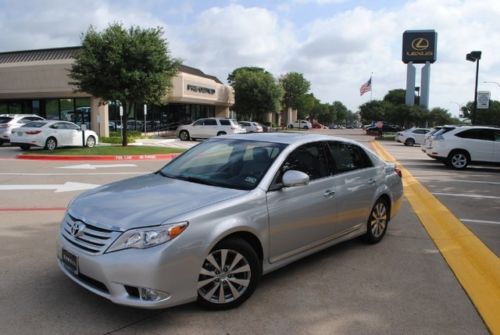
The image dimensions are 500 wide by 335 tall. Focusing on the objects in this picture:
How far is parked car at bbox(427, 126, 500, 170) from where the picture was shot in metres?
16.8

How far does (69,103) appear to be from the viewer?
3422 centimetres

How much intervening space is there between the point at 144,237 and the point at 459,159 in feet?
51.3

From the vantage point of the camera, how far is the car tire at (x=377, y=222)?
632 centimetres

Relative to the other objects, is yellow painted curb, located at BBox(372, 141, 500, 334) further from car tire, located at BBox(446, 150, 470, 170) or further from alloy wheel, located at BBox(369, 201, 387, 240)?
car tire, located at BBox(446, 150, 470, 170)

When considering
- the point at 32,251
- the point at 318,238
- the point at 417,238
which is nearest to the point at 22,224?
the point at 32,251

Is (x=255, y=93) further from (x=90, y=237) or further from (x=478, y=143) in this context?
(x=90, y=237)

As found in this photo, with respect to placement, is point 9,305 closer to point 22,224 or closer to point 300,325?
point 300,325

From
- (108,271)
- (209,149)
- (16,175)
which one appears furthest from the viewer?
(16,175)

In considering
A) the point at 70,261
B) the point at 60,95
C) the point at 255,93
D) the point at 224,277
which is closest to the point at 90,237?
the point at 70,261

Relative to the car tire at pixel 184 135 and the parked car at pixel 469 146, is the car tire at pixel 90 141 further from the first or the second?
the parked car at pixel 469 146

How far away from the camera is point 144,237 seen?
3.74 metres

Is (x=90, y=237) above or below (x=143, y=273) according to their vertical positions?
above

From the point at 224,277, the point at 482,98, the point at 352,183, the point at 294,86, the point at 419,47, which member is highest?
the point at 419,47

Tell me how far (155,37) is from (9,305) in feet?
61.0
